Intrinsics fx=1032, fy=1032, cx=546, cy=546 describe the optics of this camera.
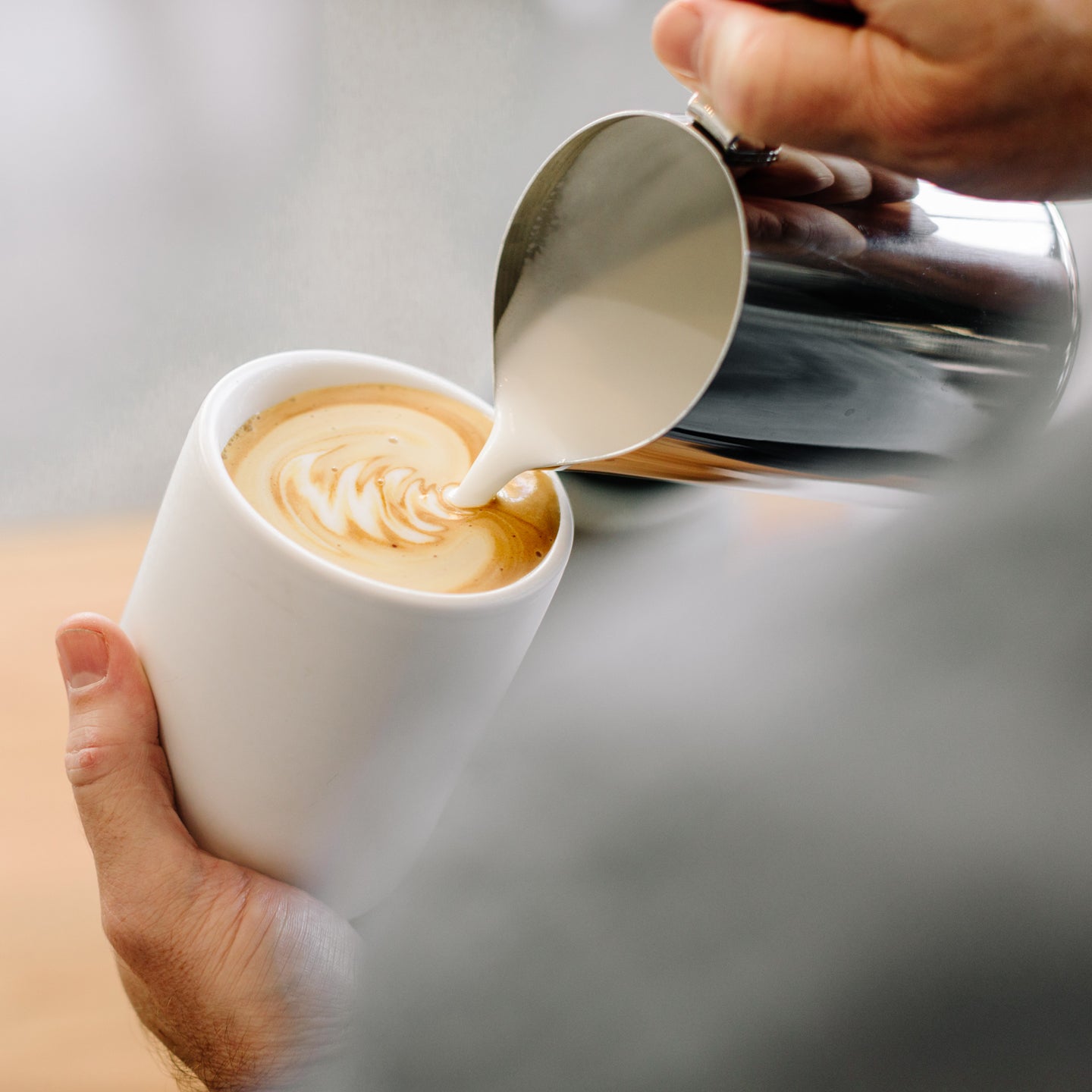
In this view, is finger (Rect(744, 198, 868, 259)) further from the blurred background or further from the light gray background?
the light gray background

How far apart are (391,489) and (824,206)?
8.9 inches

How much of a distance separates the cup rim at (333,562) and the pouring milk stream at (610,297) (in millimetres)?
47

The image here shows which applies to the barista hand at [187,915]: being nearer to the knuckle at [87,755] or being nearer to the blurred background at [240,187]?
the knuckle at [87,755]

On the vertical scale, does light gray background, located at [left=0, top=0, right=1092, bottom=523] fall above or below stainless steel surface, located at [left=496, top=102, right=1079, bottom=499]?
below

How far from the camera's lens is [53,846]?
0.67 m

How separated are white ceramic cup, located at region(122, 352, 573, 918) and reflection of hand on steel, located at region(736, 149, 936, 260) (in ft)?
0.52

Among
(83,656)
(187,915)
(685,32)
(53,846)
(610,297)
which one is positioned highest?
(685,32)

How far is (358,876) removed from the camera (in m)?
0.49

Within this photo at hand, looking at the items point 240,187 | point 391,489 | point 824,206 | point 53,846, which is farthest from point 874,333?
point 240,187

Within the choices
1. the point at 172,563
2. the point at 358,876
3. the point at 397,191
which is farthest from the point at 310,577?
the point at 397,191

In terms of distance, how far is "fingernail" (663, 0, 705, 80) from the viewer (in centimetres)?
36

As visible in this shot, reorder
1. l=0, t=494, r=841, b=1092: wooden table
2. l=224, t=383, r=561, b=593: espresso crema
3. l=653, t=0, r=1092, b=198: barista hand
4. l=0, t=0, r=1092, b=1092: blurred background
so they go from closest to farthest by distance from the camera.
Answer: l=653, t=0, r=1092, b=198: barista hand, l=224, t=383, r=561, b=593: espresso crema, l=0, t=494, r=841, b=1092: wooden table, l=0, t=0, r=1092, b=1092: blurred background

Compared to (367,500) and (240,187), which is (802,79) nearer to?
(367,500)

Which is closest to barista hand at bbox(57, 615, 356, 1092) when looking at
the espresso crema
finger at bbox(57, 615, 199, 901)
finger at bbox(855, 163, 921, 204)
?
finger at bbox(57, 615, 199, 901)
